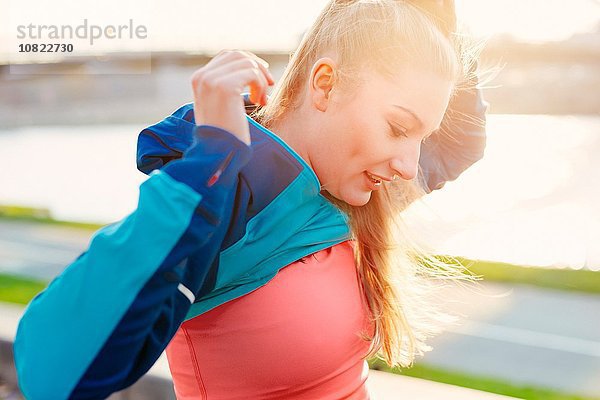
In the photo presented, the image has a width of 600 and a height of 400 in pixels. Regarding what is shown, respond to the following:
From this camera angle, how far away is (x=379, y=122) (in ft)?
4.28

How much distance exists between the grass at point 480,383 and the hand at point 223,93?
2.81m

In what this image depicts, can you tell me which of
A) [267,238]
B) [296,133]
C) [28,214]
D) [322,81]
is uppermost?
[322,81]

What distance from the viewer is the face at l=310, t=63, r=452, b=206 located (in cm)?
131

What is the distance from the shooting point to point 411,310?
5.51 ft

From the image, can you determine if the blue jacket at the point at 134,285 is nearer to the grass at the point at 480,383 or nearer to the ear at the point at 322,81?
the ear at the point at 322,81

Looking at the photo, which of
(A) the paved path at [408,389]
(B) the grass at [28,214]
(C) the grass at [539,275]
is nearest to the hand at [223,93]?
(A) the paved path at [408,389]

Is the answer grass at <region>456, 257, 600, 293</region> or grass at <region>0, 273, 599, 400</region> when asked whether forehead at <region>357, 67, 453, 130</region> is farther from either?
grass at <region>456, 257, 600, 293</region>

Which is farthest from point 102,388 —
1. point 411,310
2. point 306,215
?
point 411,310

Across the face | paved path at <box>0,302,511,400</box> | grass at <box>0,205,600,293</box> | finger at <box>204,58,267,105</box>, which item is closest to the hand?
finger at <box>204,58,267,105</box>

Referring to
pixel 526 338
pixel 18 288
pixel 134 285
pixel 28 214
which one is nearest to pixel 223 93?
pixel 134 285

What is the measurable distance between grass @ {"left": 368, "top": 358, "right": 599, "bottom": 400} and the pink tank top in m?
2.36

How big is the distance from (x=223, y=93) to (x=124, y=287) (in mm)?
281

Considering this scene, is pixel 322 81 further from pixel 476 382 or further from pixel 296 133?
pixel 476 382

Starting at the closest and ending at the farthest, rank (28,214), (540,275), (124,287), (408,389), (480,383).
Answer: (124,287) < (408,389) < (480,383) < (540,275) < (28,214)
